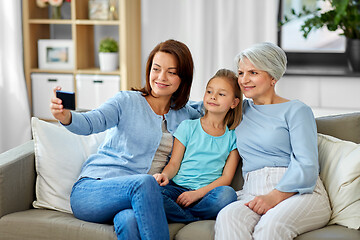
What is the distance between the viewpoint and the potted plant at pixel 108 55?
3.67 metres

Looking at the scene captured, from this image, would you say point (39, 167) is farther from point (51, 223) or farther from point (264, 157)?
point (264, 157)

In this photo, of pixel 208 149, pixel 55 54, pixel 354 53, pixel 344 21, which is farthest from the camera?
pixel 55 54

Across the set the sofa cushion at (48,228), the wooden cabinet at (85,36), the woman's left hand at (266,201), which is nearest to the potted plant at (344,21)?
the wooden cabinet at (85,36)

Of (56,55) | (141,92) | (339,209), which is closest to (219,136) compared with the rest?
(141,92)

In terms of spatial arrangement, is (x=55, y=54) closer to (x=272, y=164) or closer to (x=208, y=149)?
(x=208, y=149)

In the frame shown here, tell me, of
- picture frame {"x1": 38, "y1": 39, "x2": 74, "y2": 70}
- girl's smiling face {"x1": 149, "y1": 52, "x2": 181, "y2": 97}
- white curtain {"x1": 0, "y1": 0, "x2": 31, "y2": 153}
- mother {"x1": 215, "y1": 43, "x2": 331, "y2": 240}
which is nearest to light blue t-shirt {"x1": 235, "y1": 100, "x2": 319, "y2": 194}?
mother {"x1": 215, "y1": 43, "x2": 331, "y2": 240}

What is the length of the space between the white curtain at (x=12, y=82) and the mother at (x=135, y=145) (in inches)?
72.1

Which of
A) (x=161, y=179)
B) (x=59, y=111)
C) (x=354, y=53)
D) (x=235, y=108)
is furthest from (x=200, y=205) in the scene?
(x=354, y=53)

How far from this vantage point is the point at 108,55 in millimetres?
3664

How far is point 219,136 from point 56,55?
2055mm

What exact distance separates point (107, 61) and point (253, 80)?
186cm

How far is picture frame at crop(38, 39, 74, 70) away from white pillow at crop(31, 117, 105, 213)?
5.32ft

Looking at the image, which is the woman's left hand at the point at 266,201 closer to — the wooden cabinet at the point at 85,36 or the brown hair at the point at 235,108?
the brown hair at the point at 235,108

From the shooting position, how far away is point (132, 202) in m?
1.79
